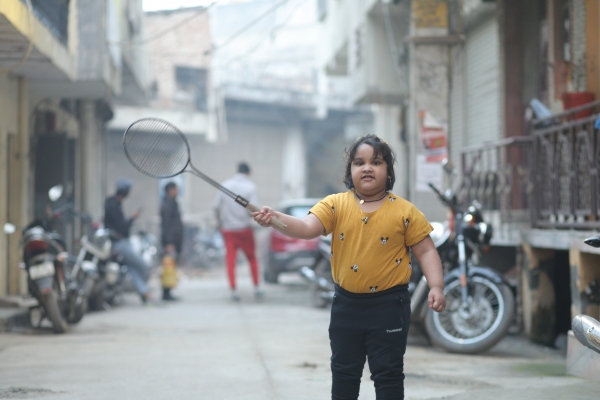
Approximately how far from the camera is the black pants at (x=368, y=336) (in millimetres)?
3771

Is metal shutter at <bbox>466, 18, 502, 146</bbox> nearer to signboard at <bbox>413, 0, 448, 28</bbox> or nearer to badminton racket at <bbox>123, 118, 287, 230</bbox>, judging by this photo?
signboard at <bbox>413, 0, 448, 28</bbox>

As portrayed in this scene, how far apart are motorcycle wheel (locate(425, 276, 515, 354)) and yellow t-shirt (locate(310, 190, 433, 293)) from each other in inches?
121

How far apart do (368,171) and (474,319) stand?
136 inches

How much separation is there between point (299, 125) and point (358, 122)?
224 centimetres

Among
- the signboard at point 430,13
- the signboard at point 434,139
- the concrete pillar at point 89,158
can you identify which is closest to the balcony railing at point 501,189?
the signboard at point 434,139

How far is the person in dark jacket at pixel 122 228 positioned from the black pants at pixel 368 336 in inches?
307

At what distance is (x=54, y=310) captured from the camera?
8.20 m

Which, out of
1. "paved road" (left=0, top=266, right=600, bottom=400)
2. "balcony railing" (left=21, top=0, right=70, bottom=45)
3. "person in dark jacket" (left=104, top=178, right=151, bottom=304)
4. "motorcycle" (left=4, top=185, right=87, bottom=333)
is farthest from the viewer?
"person in dark jacket" (left=104, top=178, right=151, bottom=304)

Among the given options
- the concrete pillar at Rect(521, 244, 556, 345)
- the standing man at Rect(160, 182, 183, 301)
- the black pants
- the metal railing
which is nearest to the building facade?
the standing man at Rect(160, 182, 183, 301)

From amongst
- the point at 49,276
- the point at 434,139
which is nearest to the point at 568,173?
the point at 434,139

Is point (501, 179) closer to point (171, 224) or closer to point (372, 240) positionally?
point (372, 240)

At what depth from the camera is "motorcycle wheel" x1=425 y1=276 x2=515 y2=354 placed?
22.2ft

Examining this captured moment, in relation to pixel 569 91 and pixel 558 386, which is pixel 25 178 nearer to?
pixel 569 91

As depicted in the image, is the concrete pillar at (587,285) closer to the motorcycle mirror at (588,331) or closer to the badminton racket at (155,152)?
the motorcycle mirror at (588,331)
